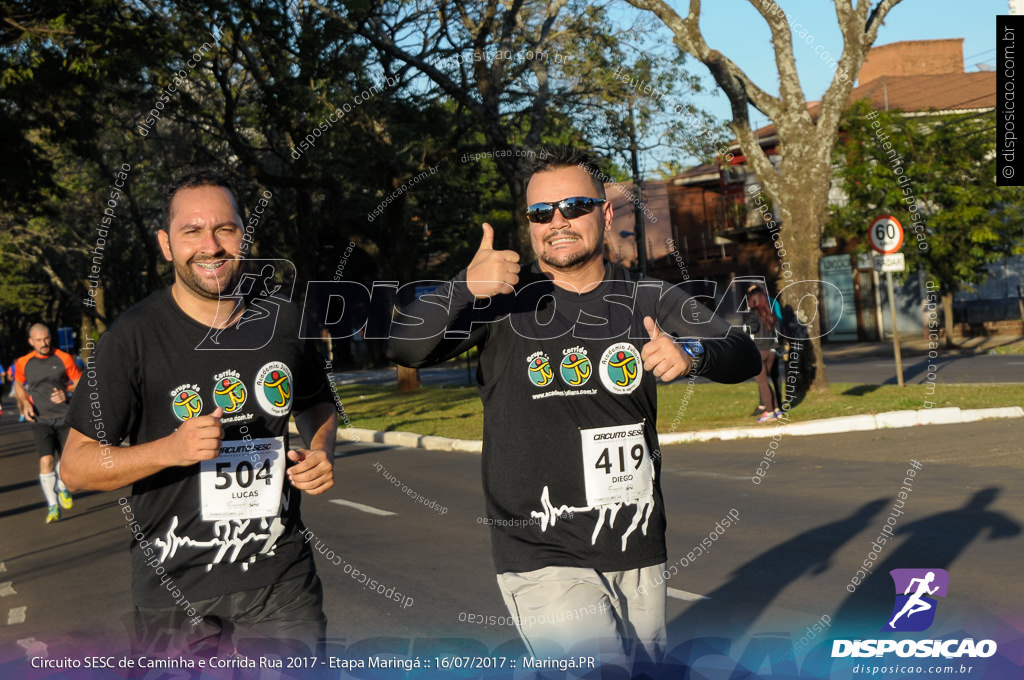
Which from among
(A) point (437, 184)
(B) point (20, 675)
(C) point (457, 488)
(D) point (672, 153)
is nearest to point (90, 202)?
(A) point (437, 184)

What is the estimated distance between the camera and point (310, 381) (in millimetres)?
3555

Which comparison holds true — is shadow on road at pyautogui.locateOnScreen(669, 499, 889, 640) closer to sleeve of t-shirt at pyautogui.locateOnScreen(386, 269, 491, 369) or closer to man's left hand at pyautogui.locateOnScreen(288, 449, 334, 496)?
man's left hand at pyautogui.locateOnScreen(288, 449, 334, 496)

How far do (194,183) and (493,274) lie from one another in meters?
1.08

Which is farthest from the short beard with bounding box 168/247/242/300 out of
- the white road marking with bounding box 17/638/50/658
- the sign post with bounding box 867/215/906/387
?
the sign post with bounding box 867/215/906/387

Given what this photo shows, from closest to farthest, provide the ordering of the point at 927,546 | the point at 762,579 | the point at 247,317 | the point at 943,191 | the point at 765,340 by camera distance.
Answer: the point at 247,317
the point at 762,579
the point at 927,546
the point at 765,340
the point at 943,191

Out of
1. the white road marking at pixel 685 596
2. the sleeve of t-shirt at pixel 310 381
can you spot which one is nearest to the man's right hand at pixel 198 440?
the sleeve of t-shirt at pixel 310 381

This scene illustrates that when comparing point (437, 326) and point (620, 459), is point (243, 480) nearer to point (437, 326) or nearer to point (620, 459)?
point (437, 326)

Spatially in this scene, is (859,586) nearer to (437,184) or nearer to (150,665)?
(150,665)

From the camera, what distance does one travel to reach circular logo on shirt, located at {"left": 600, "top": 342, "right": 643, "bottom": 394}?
3240 millimetres

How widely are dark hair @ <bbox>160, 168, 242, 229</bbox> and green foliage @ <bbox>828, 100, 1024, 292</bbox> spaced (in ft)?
87.3

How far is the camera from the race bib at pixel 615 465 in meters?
3.16

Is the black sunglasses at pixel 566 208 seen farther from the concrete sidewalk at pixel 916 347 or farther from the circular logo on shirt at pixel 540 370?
the concrete sidewalk at pixel 916 347

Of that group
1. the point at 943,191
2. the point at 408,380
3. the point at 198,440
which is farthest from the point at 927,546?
the point at 943,191

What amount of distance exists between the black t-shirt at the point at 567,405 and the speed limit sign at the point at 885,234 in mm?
13891
